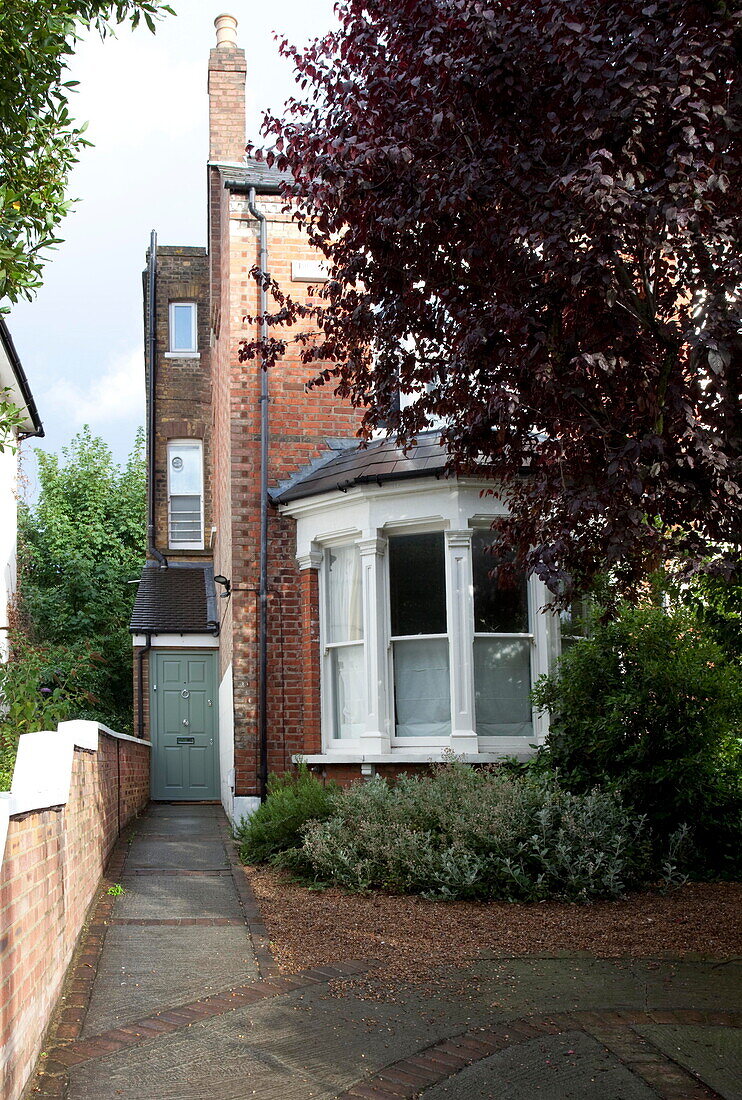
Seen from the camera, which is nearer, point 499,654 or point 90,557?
point 499,654

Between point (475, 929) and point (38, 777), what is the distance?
3424 millimetres

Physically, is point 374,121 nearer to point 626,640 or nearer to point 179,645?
point 626,640

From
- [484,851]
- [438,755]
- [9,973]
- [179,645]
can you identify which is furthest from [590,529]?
[179,645]

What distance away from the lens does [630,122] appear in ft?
16.6

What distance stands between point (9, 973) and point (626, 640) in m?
6.40

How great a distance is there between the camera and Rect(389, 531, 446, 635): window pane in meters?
10.7

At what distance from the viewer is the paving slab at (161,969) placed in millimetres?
5344

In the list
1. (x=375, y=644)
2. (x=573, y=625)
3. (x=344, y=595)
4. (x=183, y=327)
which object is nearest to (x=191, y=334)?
(x=183, y=327)

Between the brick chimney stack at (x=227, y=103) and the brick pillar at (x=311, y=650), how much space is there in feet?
21.1

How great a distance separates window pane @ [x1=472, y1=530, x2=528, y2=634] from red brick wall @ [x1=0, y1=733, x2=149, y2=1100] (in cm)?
409

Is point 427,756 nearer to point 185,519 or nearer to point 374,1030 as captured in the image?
point 374,1030

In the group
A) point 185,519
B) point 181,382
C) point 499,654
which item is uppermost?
point 181,382

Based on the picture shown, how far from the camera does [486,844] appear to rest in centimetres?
793

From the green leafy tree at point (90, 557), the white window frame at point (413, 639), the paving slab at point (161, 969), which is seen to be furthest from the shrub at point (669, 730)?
the green leafy tree at point (90, 557)
